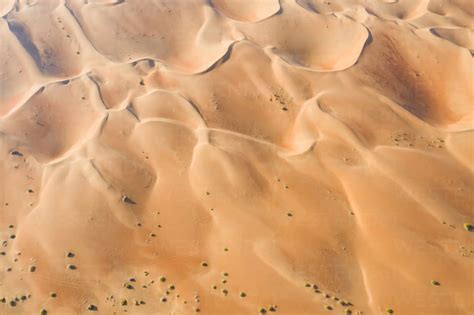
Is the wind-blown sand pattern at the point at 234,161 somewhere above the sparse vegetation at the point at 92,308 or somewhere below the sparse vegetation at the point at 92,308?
above

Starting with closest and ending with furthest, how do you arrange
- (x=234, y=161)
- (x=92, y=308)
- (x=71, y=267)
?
(x=92, y=308)
(x=71, y=267)
(x=234, y=161)

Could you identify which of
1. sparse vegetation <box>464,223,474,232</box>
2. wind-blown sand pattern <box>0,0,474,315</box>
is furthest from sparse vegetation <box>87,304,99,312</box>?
sparse vegetation <box>464,223,474,232</box>

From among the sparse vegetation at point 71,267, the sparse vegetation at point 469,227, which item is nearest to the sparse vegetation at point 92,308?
the sparse vegetation at point 71,267

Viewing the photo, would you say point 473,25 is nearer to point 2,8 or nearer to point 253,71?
point 253,71

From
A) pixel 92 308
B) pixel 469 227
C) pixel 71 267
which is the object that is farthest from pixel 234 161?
pixel 469 227

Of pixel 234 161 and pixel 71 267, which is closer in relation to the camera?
pixel 71 267

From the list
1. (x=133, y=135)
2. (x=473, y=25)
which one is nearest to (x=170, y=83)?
(x=133, y=135)

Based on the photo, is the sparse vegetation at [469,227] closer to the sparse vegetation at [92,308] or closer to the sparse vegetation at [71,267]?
the sparse vegetation at [92,308]

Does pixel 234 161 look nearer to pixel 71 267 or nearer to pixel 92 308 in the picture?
pixel 71 267
